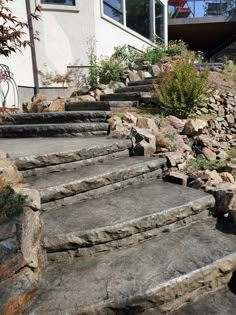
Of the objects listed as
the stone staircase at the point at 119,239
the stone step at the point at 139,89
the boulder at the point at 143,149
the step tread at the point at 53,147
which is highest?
the stone step at the point at 139,89

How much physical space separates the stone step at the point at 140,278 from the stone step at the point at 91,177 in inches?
21.4

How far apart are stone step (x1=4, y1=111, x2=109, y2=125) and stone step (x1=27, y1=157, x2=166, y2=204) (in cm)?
113

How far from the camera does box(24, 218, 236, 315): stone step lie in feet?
4.95

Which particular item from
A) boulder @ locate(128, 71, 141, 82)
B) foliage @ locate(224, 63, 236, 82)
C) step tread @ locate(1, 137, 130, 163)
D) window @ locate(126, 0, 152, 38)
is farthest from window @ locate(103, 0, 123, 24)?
step tread @ locate(1, 137, 130, 163)

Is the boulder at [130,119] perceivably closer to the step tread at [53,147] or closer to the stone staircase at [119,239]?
the step tread at [53,147]

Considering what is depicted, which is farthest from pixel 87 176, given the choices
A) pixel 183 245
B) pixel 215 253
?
pixel 215 253

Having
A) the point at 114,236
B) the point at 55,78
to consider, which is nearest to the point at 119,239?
the point at 114,236

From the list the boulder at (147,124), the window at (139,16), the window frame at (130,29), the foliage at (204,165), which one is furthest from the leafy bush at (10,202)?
the window at (139,16)

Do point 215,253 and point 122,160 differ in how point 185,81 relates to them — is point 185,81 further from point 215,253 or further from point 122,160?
point 215,253

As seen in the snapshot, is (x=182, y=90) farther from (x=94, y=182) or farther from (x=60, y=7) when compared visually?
(x=60, y=7)

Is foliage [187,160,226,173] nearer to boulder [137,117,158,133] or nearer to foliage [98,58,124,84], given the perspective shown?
boulder [137,117,158,133]

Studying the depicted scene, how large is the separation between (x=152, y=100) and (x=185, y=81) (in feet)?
2.23

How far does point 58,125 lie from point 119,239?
2027 mm

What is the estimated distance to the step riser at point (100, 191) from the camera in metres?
2.19
